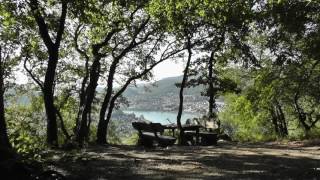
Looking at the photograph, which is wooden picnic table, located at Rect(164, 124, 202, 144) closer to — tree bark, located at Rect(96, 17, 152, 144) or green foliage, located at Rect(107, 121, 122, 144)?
tree bark, located at Rect(96, 17, 152, 144)

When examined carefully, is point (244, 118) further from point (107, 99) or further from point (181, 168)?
point (181, 168)

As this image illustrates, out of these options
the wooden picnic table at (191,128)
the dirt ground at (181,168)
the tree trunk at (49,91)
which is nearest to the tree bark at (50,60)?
the tree trunk at (49,91)

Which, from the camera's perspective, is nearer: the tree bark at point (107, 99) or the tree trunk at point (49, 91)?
the tree trunk at point (49, 91)

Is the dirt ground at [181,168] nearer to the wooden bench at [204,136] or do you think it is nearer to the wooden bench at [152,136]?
the wooden bench at [152,136]

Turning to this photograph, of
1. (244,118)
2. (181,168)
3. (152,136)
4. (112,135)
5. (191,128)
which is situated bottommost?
(181,168)

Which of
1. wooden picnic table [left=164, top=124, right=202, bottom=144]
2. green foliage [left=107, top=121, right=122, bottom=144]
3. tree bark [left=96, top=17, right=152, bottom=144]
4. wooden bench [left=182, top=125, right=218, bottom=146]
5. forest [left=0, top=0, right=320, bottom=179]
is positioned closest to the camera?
forest [left=0, top=0, right=320, bottom=179]

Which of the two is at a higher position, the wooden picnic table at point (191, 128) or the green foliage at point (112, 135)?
the green foliage at point (112, 135)

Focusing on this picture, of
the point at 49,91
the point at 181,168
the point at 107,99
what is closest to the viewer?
the point at 181,168

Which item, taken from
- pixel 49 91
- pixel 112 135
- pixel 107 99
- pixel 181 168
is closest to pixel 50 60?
pixel 49 91

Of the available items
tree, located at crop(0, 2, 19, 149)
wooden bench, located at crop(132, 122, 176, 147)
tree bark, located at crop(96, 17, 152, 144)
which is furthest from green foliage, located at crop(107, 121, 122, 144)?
wooden bench, located at crop(132, 122, 176, 147)

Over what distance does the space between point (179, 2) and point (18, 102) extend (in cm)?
3717

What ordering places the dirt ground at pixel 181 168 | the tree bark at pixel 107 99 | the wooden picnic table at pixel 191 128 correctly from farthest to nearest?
1. the tree bark at pixel 107 99
2. the wooden picnic table at pixel 191 128
3. the dirt ground at pixel 181 168

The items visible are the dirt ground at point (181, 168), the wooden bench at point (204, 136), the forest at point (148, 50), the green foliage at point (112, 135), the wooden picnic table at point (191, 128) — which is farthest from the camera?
the green foliage at point (112, 135)

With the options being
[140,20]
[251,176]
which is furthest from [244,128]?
[251,176]
